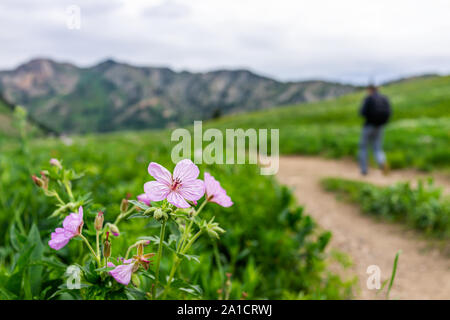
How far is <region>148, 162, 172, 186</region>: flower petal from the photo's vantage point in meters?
1.06

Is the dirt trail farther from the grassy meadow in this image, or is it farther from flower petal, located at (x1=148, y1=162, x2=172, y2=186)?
flower petal, located at (x1=148, y1=162, x2=172, y2=186)

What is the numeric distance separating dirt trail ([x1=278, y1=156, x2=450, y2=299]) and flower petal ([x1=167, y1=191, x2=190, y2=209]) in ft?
8.70

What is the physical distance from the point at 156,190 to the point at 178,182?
2.8 inches

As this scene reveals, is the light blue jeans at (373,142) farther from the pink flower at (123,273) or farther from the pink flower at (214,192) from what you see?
the pink flower at (123,273)

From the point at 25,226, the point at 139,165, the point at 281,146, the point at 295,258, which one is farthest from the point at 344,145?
the point at 25,226

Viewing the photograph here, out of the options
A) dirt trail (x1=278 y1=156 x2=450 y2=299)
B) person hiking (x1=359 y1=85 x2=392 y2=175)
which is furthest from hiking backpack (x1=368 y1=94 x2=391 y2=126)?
dirt trail (x1=278 y1=156 x2=450 y2=299)

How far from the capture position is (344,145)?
11969 millimetres

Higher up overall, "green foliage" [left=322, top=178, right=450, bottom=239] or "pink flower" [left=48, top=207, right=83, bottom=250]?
"pink flower" [left=48, top=207, right=83, bottom=250]

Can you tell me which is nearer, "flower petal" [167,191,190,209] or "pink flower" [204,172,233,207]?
"flower petal" [167,191,190,209]

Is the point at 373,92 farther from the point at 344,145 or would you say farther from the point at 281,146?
the point at 281,146

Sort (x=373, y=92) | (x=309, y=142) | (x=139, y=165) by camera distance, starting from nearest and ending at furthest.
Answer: (x=139, y=165) → (x=373, y=92) → (x=309, y=142)

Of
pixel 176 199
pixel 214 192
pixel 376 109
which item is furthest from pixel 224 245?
pixel 376 109

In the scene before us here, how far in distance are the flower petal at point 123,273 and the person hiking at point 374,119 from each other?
8.34 metres
